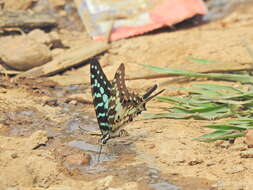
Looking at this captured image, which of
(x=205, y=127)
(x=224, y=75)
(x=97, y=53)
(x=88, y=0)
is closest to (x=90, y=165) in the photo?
(x=205, y=127)

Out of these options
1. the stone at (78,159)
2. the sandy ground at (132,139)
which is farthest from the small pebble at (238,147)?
the stone at (78,159)

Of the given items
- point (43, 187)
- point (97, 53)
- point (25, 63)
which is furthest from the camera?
point (97, 53)

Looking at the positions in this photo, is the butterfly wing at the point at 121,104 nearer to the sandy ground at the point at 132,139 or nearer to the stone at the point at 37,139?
the sandy ground at the point at 132,139

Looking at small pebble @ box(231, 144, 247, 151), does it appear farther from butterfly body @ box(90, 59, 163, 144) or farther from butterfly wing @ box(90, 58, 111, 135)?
butterfly wing @ box(90, 58, 111, 135)

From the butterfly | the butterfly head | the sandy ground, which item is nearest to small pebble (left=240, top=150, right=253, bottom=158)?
the sandy ground

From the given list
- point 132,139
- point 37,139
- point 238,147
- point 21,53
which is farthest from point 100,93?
point 21,53

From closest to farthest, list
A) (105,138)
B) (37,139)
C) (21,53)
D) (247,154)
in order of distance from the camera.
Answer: (247,154) → (105,138) → (37,139) → (21,53)

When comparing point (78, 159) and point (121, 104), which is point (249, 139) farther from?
point (78, 159)

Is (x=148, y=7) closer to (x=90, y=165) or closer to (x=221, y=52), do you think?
(x=221, y=52)

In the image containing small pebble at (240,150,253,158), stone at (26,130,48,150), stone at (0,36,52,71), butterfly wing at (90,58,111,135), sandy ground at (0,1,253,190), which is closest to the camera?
sandy ground at (0,1,253,190)
